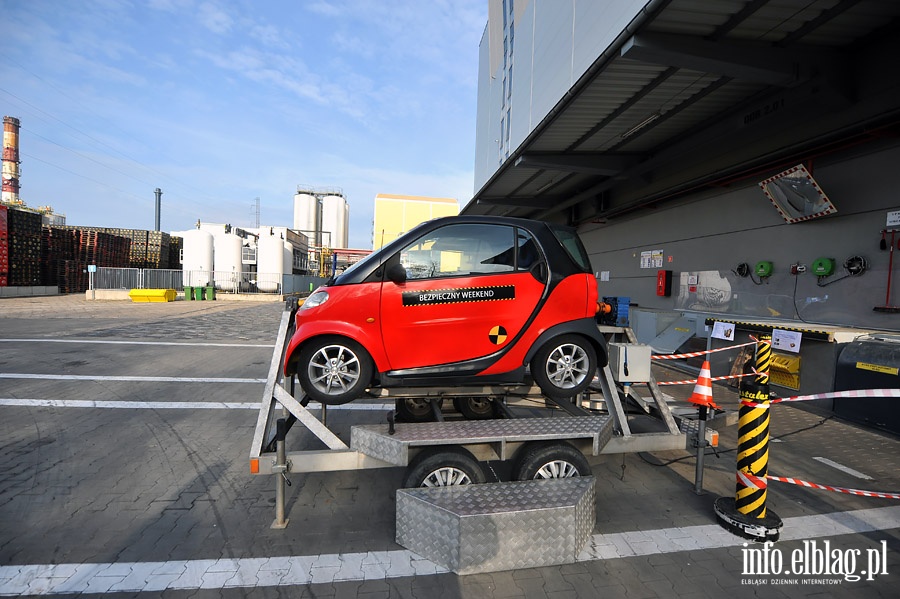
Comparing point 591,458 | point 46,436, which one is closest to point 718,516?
A: point 591,458

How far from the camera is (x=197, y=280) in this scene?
3466 cm

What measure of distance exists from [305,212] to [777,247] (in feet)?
270

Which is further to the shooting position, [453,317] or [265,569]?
[453,317]

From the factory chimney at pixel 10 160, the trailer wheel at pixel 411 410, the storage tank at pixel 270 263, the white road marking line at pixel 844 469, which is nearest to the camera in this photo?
the white road marking line at pixel 844 469

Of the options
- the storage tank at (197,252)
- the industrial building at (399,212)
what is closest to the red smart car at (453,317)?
the storage tank at (197,252)

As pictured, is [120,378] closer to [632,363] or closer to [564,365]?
[564,365]

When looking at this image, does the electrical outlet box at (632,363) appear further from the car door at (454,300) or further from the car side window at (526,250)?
the car side window at (526,250)

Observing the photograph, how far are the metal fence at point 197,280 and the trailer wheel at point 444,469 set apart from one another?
24.8 metres

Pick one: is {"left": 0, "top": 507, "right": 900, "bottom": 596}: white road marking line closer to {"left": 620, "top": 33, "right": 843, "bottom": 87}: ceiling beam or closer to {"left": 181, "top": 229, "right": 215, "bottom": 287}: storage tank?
{"left": 620, "top": 33, "right": 843, "bottom": 87}: ceiling beam

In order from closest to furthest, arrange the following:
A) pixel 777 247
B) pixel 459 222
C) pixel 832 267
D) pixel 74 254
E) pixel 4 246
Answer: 1. pixel 459 222
2. pixel 832 267
3. pixel 777 247
4. pixel 4 246
5. pixel 74 254

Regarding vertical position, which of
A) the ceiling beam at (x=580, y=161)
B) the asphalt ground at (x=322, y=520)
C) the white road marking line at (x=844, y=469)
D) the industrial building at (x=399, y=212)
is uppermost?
the industrial building at (x=399, y=212)

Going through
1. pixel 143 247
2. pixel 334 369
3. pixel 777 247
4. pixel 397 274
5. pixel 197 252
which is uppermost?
pixel 143 247

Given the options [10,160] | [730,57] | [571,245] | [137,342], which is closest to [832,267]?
[730,57]

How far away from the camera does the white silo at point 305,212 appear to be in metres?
81.2
